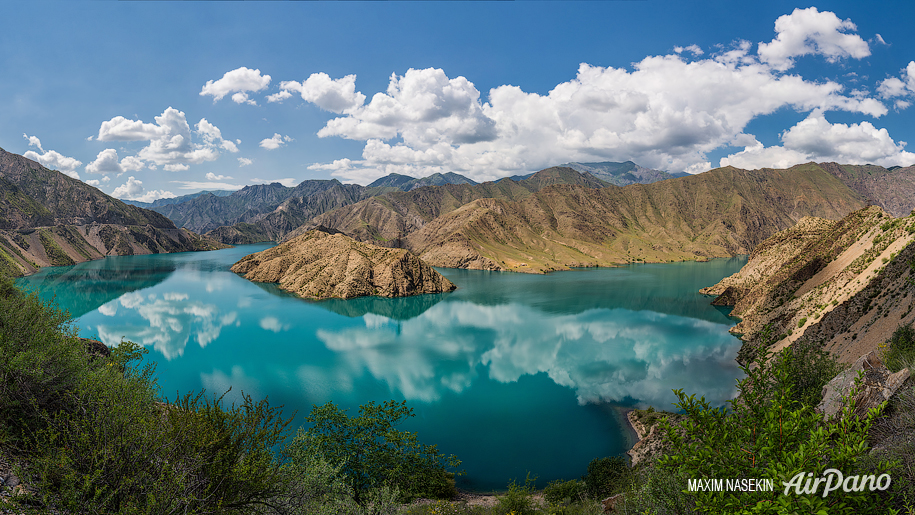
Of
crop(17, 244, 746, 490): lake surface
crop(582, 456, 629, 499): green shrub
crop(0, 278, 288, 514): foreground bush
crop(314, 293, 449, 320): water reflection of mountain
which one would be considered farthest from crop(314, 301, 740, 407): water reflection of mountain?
crop(0, 278, 288, 514): foreground bush

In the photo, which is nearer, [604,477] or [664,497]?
[664,497]

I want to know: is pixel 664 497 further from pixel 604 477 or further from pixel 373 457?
pixel 373 457

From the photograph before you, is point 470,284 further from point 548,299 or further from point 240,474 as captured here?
point 240,474

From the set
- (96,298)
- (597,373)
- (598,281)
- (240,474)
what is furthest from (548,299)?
(96,298)

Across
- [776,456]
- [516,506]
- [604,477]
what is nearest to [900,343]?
[604,477]

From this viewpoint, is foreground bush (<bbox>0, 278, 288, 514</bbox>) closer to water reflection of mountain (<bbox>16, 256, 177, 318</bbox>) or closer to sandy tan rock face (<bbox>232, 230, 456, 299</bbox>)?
water reflection of mountain (<bbox>16, 256, 177, 318</bbox>)
